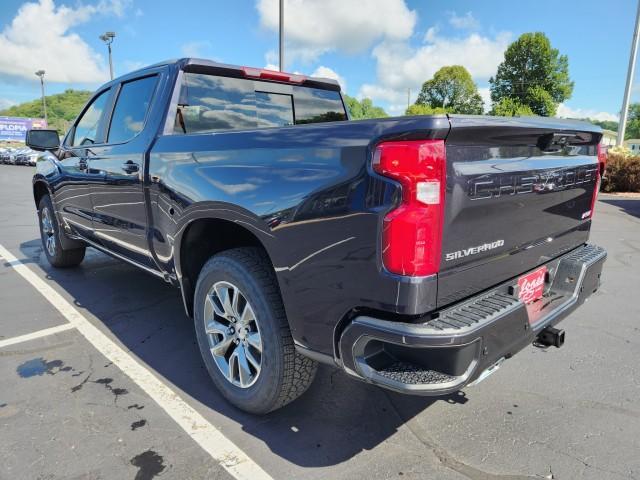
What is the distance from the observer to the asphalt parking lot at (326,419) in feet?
7.16

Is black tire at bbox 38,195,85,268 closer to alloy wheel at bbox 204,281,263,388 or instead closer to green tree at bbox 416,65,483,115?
alloy wheel at bbox 204,281,263,388

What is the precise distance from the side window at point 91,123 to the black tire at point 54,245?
108cm

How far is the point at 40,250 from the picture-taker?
6.60 m

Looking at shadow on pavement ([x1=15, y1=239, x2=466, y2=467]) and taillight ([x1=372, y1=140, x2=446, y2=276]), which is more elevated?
taillight ([x1=372, y1=140, x2=446, y2=276])

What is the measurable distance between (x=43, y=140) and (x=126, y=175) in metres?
2.23

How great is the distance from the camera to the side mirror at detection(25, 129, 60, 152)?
4.82 meters

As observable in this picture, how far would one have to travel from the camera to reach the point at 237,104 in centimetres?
345

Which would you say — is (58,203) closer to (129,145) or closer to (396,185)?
(129,145)

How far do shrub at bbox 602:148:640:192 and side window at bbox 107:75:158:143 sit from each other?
16513 mm

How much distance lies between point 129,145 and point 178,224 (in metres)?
0.99

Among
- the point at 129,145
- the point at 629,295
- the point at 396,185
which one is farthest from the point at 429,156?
the point at 629,295

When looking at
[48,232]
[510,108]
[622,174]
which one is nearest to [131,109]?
[48,232]

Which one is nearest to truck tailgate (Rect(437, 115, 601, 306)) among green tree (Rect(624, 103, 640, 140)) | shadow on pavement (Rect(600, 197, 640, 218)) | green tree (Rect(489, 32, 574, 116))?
shadow on pavement (Rect(600, 197, 640, 218))

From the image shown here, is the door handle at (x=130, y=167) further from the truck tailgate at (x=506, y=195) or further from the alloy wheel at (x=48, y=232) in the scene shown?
the alloy wheel at (x=48, y=232)
